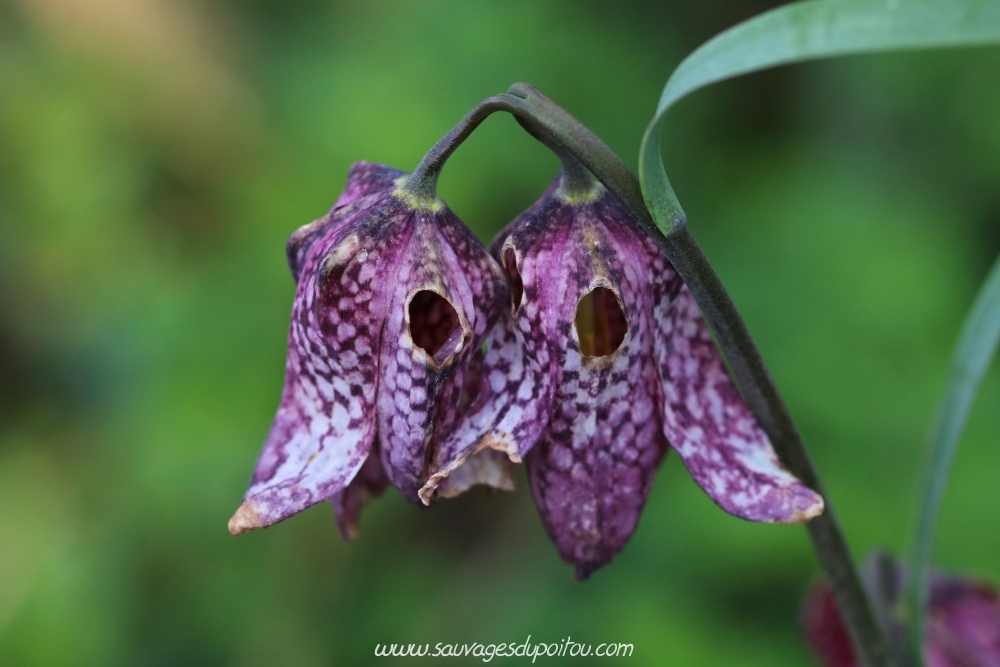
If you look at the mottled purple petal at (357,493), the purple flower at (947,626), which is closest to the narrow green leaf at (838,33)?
the mottled purple petal at (357,493)

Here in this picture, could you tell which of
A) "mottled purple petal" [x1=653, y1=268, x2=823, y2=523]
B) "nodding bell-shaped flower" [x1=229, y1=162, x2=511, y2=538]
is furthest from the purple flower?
"nodding bell-shaped flower" [x1=229, y1=162, x2=511, y2=538]

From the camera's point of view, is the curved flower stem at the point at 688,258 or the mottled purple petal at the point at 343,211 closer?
the curved flower stem at the point at 688,258

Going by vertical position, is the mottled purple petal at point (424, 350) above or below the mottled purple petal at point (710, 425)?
above

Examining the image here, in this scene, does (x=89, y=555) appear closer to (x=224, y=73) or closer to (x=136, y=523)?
(x=136, y=523)

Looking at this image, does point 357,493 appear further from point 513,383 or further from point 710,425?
point 710,425

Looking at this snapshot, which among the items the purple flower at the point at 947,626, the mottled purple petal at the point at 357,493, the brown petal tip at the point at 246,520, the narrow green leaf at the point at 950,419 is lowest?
the purple flower at the point at 947,626

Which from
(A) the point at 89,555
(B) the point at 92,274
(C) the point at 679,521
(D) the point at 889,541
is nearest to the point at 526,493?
(C) the point at 679,521

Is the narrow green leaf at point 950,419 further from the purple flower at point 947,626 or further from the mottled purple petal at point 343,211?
the mottled purple petal at point 343,211

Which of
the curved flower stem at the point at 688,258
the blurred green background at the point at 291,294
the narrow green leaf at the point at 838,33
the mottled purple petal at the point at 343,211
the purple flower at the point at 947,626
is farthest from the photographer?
the blurred green background at the point at 291,294
